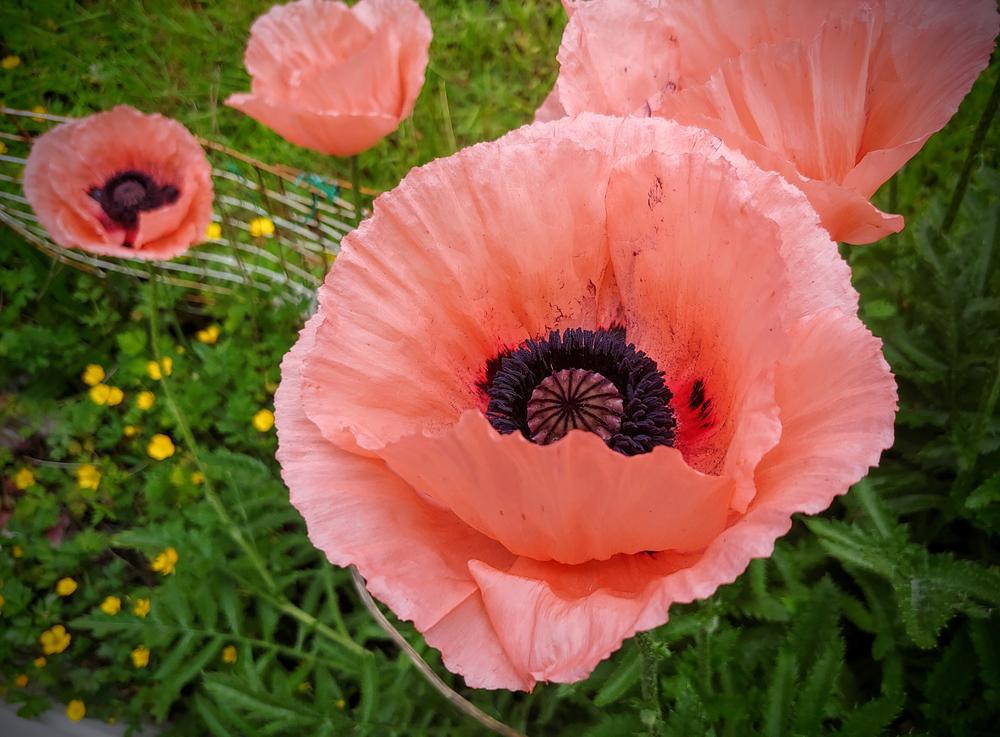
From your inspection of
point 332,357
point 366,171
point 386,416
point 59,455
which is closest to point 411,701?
point 386,416

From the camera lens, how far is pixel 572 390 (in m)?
1.05

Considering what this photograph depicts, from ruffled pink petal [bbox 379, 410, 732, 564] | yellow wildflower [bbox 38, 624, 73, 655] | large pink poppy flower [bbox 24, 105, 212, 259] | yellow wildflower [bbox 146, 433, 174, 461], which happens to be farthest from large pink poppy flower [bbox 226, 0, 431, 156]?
yellow wildflower [bbox 38, 624, 73, 655]

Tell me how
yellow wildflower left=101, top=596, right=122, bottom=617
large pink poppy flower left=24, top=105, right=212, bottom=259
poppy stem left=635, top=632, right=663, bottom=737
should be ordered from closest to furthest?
poppy stem left=635, top=632, right=663, bottom=737, large pink poppy flower left=24, top=105, right=212, bottom=259, yellow wildflower left=101, top=596, right=122, bottom=617

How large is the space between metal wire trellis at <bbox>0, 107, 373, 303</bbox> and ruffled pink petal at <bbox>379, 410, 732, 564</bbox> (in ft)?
6.63

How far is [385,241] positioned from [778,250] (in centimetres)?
49

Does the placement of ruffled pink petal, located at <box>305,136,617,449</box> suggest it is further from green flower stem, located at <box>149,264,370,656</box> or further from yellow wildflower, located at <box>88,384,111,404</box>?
yellow wildflower, located at <box>88,384,111,404</box>

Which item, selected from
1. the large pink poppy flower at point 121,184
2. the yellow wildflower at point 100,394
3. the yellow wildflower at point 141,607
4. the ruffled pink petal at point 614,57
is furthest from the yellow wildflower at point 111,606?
the ruffled pink petal at point 614,57

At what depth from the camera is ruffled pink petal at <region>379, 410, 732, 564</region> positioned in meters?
0.72

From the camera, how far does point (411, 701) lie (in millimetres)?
1818

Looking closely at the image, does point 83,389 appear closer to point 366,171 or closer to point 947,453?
point 366,171

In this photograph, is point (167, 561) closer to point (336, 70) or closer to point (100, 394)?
point (100, 394)

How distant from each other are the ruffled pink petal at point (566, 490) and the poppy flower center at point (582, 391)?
205 millimetres

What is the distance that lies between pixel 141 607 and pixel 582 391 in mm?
1739

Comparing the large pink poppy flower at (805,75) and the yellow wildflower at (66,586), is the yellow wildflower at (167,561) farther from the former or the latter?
the large pink poppy flower at (805,75)
